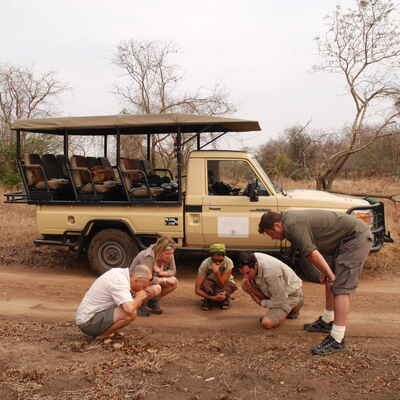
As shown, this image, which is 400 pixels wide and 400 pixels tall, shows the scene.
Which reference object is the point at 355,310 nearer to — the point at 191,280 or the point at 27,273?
the point at 191,280

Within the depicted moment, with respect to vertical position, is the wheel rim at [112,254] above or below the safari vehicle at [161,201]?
below

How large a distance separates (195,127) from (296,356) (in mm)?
3989

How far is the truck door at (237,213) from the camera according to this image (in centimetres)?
585

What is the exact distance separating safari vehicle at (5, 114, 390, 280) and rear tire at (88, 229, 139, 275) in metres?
0.02

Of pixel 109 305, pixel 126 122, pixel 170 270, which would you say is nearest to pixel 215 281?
pixel 170 270

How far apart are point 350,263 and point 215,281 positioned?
1.73 metres

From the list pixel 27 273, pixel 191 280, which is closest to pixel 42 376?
pixel 191 280

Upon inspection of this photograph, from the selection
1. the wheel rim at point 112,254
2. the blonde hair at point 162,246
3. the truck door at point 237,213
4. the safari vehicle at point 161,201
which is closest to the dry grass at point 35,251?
the safari vehicle at point 161,201

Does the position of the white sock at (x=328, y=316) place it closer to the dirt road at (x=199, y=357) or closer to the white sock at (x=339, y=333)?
the dirt road at (x=199, y=357)

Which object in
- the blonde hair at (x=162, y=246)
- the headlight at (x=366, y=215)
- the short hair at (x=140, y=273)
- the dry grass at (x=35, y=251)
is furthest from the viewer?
the dry grass at (x=35, y=251)

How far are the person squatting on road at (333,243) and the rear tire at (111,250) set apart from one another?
3.11m

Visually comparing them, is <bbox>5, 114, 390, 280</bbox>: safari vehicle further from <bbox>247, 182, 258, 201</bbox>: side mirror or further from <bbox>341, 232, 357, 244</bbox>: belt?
<bbox>341, 232, 357, 244</bbox>: belt

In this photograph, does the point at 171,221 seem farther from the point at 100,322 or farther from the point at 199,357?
the point at 199,357

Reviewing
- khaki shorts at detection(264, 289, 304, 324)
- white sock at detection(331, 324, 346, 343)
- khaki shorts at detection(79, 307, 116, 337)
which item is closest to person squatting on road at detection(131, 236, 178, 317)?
khaki shorts at detection(79, 307, 116, 337)
